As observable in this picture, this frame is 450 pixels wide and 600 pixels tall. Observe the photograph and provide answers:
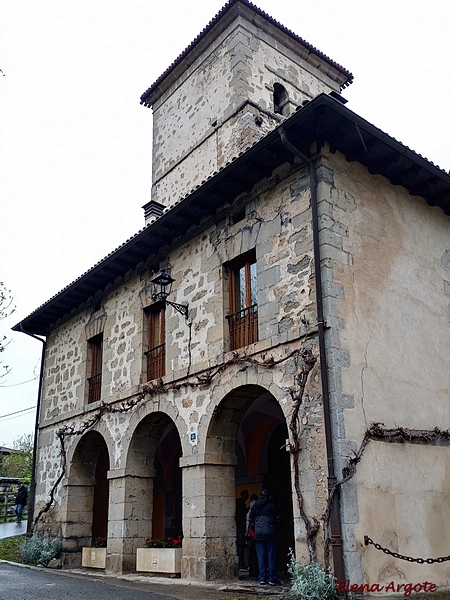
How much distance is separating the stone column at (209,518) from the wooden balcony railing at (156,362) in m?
1.94

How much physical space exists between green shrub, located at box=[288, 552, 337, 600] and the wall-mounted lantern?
4622 millimetres

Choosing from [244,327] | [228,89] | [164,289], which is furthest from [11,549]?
[228,89]

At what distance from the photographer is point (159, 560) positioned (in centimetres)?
992

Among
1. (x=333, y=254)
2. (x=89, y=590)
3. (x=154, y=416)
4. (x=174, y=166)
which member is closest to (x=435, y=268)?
(x=333, y=254)

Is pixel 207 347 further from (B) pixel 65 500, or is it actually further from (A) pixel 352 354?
(B) pixel 65 500

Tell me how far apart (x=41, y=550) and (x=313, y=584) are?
762 cm

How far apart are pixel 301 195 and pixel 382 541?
4606mm

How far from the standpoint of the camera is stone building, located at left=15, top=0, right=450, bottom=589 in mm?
7801

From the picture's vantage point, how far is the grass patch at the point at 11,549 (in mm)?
13438

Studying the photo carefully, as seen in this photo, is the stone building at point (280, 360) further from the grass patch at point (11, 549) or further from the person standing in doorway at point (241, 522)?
the grass patch at point (11, 549)

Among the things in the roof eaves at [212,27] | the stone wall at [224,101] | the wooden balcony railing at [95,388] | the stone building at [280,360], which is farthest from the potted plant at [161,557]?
the roof eaves at [212,27]

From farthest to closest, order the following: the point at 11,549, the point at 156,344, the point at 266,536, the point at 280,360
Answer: the point at 11,549, the point at 156,344, the point at 266,536, the point at 280,360

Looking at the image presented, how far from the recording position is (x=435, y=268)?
32.9ft

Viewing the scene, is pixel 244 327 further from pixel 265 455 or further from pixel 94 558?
pixel 94 558
